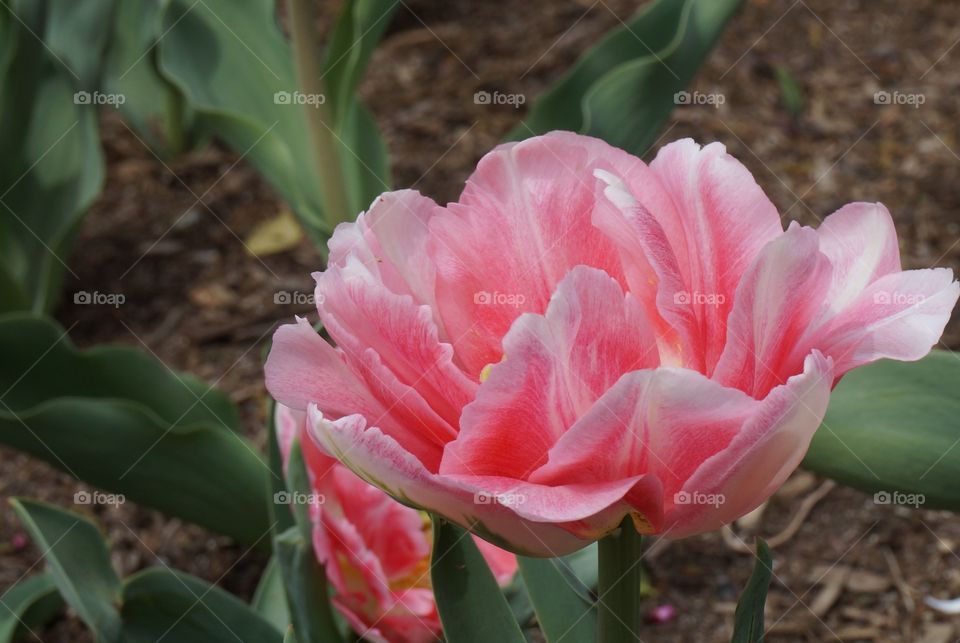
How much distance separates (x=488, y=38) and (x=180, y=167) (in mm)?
721

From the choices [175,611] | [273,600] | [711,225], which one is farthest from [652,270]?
[273,600]

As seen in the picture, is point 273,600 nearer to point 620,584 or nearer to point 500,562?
point 500,562

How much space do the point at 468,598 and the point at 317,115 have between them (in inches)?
39.2

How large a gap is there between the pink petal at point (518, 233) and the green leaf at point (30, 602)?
81 centimetres

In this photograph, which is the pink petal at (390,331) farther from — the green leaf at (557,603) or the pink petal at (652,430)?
the green leaf at (557,603)

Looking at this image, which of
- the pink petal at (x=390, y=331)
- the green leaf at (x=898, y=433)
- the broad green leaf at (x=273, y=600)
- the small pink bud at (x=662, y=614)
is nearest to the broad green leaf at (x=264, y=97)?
the broad green leaf at (x=273, y=600)

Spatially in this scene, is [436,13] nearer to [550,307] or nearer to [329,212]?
[329,212]

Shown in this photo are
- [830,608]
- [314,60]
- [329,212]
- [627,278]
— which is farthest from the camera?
[329,212]

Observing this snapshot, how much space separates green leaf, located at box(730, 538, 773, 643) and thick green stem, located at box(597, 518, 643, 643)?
2.6 inches

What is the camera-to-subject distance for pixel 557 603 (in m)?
0.92

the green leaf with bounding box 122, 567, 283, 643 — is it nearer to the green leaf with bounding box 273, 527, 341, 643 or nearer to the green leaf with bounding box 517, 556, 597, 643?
the green leaf with bounding box 273, 527, 341, 643

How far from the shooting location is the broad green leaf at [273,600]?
3.99ft

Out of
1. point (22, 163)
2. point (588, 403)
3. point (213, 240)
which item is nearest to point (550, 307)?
point (588, 403)

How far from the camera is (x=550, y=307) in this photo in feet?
1.97
